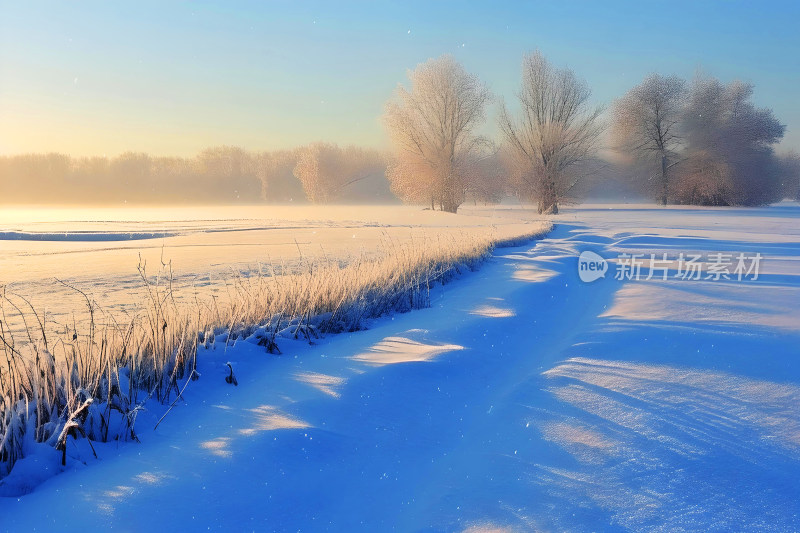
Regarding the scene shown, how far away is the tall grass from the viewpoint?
2322 mm

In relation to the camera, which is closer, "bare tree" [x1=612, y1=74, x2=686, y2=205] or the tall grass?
the tall grass

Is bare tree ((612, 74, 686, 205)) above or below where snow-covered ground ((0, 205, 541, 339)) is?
above

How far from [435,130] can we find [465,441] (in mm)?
29115

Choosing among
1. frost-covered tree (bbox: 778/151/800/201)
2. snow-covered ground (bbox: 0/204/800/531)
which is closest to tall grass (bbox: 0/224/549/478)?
snow-covered ground (bbox: 0/204/800/531)

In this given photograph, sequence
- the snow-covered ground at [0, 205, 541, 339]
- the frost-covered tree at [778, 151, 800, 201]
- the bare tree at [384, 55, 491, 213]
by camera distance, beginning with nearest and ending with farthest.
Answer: the snow-covered ground at [0, 205, 541, 339], the bare tree at [384, 55, 491, 213], the frost-covered tree at [778, 151, 800, 201]

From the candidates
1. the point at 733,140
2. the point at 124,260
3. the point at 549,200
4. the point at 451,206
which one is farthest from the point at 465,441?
the point at 733,140

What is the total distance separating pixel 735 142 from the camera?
3303 centimetres

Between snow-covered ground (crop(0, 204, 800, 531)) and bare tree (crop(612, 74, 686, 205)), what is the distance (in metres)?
36.2

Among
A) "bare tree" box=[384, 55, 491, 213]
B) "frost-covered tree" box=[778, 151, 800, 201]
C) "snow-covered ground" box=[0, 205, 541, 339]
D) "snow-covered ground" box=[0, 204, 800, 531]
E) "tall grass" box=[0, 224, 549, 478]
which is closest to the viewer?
"snow-covered ground" box=[0, 204, 800, 531]

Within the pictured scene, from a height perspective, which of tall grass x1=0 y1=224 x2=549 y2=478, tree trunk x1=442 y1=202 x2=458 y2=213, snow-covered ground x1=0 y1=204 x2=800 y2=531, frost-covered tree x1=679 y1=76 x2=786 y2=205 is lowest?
snow-covered ground x1=0 y1=204 x2=800 y2=531

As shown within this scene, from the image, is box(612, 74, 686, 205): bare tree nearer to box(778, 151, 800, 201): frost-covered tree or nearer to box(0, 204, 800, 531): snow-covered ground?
box(778, 151, 800, 201): frost-covered tree

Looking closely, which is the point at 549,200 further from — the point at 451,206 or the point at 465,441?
the point at 465,441

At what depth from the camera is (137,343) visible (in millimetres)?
3094

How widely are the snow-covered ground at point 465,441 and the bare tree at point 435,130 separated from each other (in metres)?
26.1
